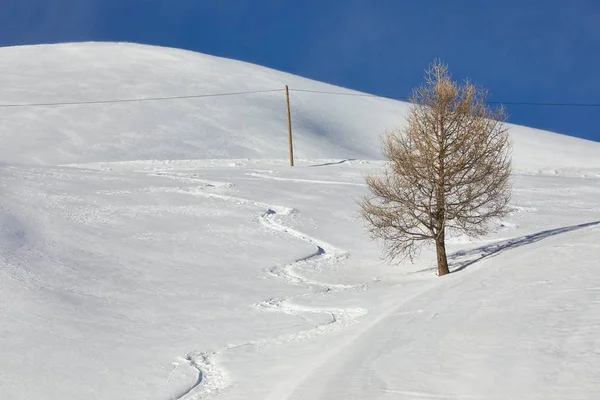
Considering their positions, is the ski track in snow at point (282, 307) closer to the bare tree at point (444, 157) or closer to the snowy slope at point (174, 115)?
the bare tree at point (444, 157)

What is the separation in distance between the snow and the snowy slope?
837 cm

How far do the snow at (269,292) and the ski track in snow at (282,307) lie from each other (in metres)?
0.07

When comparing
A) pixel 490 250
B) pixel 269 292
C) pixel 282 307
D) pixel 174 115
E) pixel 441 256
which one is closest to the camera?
pixel 282 307

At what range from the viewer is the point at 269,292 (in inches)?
922

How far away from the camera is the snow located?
13539mm

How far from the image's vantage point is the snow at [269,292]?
1354cm

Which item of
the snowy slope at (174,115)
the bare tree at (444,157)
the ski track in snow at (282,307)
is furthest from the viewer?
the snowy slope at (174,115)

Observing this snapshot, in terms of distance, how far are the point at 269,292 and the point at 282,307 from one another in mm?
1850

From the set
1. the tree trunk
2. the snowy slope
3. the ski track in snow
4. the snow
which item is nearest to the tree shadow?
the snow

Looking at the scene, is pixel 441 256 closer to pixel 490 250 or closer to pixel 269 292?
pixel 490 250

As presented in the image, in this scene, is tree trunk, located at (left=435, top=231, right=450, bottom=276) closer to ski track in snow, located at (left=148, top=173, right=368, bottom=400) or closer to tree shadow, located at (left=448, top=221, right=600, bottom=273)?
tree shadow, located at (left=448, top=221, right=600, bottom=273)

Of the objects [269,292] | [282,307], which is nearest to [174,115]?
[269,292]

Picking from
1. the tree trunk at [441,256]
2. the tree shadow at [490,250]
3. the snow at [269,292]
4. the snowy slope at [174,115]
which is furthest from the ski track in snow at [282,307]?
the snowy slope at [174,115]

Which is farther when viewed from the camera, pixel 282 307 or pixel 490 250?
pixel 490 250
